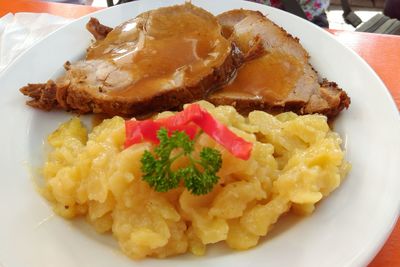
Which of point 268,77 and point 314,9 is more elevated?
point 268,77

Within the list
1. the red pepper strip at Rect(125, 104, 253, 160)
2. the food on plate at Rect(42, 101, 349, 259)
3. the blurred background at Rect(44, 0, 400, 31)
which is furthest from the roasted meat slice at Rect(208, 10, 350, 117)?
the blurred background at Rect(44, 0, 400, 31)

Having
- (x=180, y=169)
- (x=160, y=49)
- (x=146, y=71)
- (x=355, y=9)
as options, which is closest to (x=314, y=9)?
(x=160, y=49)

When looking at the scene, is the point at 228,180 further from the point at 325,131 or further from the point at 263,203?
the point at 325,131

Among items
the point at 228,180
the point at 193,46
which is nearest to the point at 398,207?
the point at 228,180

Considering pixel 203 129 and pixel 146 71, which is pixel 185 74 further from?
pixel 203 129

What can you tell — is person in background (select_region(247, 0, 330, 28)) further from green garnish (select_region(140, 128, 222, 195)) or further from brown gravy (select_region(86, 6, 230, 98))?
green garnish (select_region(140, 128, 222, 195))
